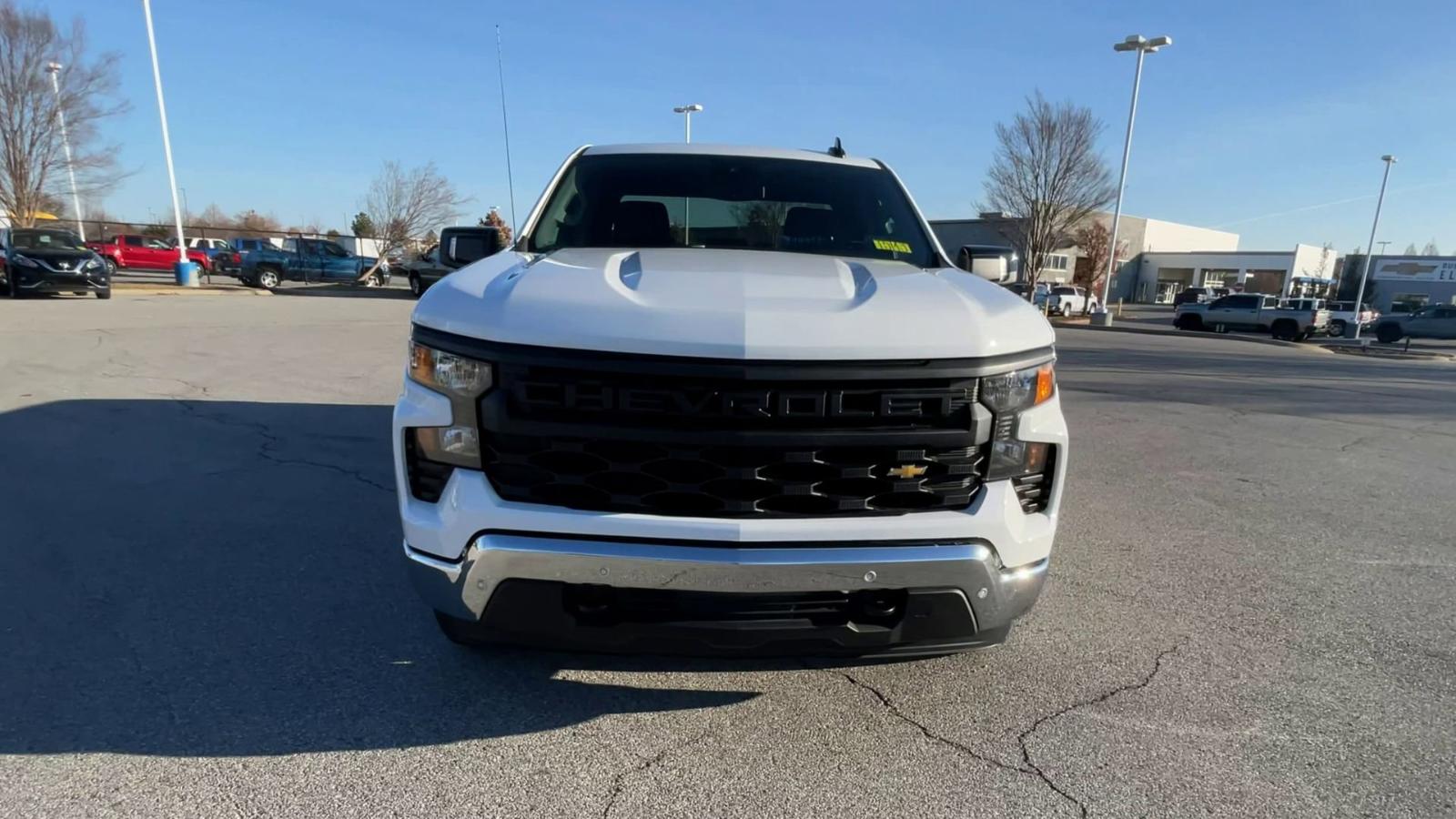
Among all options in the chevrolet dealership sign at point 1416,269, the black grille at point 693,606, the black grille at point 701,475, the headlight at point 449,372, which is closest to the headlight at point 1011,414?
the black grille at point 701,475

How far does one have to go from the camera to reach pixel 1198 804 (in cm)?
213

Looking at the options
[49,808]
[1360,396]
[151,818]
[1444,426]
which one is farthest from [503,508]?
[1360,396]

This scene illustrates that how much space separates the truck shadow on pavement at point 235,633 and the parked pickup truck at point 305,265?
25079 mm

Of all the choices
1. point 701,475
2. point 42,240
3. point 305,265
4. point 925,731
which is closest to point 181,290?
point 42,240

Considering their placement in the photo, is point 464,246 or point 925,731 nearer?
point 925,731

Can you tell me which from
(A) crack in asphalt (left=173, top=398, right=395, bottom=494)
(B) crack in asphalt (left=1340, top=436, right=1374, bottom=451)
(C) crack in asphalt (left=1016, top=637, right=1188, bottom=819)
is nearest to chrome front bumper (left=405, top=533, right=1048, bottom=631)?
(C) crack in asphalt (left=1016, top=637, right=1188, bottom=819)

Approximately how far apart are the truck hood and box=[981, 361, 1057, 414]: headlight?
8 centimetres

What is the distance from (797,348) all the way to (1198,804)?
5.63 feet

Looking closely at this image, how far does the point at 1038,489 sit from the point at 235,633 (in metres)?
2.93

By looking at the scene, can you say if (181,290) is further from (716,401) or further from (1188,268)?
(1188,268)

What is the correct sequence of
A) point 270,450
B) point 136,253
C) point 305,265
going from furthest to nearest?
1. point 136,253
2. point 305,265
3. point 270,450

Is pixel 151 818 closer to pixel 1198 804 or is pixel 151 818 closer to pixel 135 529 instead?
pixel 135 529

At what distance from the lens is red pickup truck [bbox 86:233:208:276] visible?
3200cm

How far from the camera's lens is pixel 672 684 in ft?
8.64
